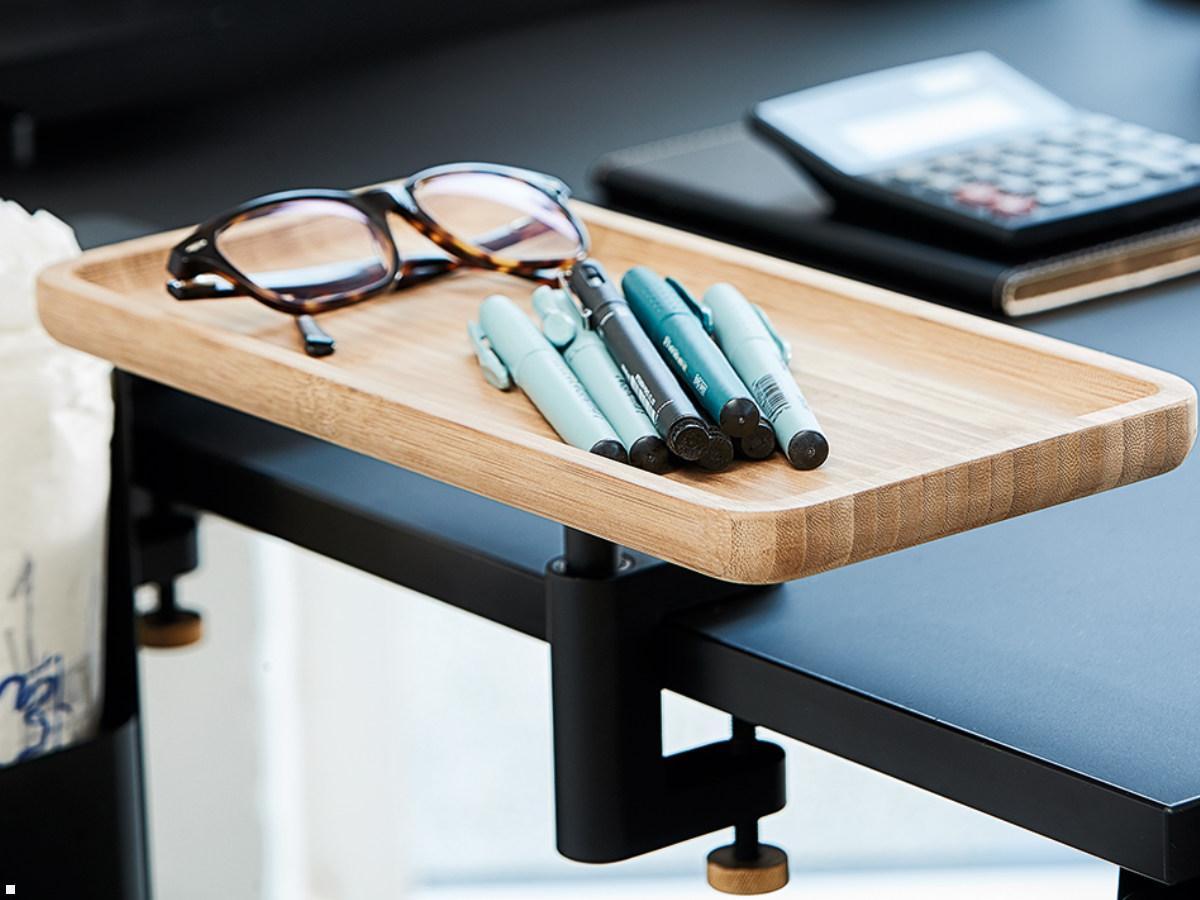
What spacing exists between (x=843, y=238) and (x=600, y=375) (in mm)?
352

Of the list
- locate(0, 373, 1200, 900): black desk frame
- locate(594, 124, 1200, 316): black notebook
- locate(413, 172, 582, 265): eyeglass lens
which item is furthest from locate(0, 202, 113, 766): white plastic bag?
locate(594, 124, 1200, 316): black notebook

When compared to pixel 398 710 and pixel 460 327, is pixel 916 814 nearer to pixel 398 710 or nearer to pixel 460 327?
pixel 398 710

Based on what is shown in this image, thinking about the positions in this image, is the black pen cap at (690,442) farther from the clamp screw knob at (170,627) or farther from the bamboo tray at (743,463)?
the clamp screw knob at (170,627)

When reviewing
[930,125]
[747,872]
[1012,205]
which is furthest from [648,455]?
[930,125]

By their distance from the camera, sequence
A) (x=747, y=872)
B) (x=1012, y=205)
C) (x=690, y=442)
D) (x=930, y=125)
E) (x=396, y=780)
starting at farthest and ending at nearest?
1. (x=396, y=780)
2. (x=930, y=125)
3. (x=1012, y=205)
4. (x=747, y=872)
5. (x=690, y=442)

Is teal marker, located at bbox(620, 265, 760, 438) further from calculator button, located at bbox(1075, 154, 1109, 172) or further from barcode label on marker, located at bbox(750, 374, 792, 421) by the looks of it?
calculator button, located at bbox(1075, 154, 1109, 172)

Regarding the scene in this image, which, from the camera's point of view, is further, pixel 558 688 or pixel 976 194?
pixel 976 194

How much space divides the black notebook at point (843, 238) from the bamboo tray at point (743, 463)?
7.1 inches

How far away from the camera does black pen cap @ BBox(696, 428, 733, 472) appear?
0.54 metres

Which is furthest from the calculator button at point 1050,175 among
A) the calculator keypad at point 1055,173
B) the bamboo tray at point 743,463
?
the bamboo tray at point 743,463

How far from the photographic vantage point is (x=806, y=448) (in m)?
0.54

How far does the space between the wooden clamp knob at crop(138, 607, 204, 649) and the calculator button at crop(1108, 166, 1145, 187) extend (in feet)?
1.40

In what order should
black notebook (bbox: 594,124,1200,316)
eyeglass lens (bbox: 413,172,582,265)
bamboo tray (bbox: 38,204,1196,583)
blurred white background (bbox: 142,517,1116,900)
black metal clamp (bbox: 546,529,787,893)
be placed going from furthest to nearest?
blurred white background (bbox: 142,517,1116,900) → black notebook (bbox: 594,124,1200,316) → eyeglass lens (bbox: 413,172,582,265) → black metal clamp (bbox: 546,529,787,893) → bamboo tray (bbox: 38,204,1196,583)

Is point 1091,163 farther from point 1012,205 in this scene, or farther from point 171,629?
point 171,629
